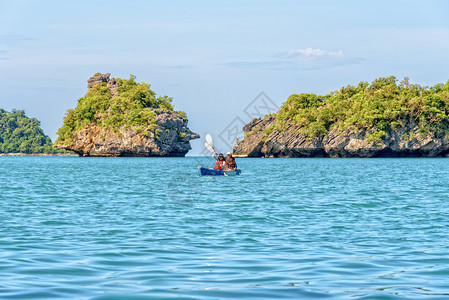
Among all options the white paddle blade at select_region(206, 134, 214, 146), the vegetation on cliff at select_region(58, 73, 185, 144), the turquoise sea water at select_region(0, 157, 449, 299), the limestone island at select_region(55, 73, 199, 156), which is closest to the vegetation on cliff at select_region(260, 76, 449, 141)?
the limestone island at select_region(55, 73, 199, 156)

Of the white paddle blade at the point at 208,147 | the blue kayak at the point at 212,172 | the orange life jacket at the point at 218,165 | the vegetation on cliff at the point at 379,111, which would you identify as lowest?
the blue kayak at the point at 212,172

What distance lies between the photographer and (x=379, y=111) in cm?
11912

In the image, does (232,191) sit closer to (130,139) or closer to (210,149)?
(210,149)

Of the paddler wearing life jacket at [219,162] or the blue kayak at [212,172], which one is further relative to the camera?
the paddler wearing life jacket at [219,162]

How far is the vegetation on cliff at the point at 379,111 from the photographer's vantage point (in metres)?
117

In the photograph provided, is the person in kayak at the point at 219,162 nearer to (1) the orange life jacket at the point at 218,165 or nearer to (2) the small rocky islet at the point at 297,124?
(1) the orange life jacket at the point at 218,165

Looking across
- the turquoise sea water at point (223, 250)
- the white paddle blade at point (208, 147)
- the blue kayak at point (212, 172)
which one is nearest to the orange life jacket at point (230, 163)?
the blue kayak at point (212, 172)

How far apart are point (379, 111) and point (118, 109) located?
207ft

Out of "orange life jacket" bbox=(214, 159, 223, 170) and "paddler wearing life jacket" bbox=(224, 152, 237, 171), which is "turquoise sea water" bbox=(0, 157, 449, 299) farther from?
"paddler wearing life jacket" bbox=(224, 152, 237, 171)

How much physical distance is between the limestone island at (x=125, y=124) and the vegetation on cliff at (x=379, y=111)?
86.7 ft

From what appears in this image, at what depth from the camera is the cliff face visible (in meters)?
118

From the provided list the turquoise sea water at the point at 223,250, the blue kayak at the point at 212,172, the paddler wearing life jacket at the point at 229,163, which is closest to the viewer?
the turquoise sea water at the point at 223,250

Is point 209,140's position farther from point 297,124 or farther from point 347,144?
point 297,124

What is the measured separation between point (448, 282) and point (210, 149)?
127ft
